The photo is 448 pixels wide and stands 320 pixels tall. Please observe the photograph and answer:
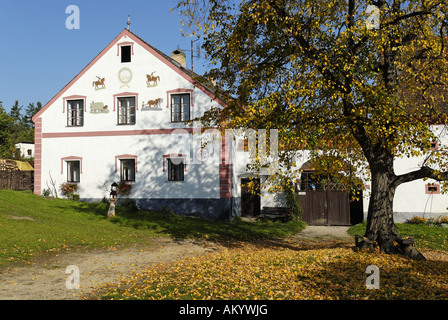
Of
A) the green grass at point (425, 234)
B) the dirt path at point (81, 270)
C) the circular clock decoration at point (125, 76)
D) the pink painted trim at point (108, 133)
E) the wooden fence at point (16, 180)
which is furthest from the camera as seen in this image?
the wooden fence at point (16, 180)

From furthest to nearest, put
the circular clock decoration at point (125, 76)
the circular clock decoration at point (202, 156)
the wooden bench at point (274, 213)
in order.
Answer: the circular clock decoration at point (125, 76) → the wooden bench at point (274, 213) → the circular clock decoration at point (202, 156)

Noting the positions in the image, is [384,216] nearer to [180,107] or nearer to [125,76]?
[180,107]

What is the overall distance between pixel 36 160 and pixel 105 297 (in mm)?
19897

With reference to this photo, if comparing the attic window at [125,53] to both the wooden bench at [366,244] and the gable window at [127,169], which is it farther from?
the wooden bench at [366,244]

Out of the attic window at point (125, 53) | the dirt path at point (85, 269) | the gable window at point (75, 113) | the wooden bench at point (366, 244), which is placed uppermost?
the attic window at point (125, 53)

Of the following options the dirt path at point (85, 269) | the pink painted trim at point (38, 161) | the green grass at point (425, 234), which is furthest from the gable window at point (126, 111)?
the green grass at point (425, 234)

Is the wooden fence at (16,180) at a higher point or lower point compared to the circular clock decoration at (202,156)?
lower

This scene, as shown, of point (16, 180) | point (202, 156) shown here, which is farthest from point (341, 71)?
point (16, 180)

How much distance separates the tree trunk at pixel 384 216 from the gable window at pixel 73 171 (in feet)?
61.2

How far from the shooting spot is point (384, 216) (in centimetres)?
1122

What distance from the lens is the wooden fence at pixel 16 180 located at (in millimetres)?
27922

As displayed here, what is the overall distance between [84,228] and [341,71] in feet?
37.5

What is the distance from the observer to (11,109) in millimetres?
129250
